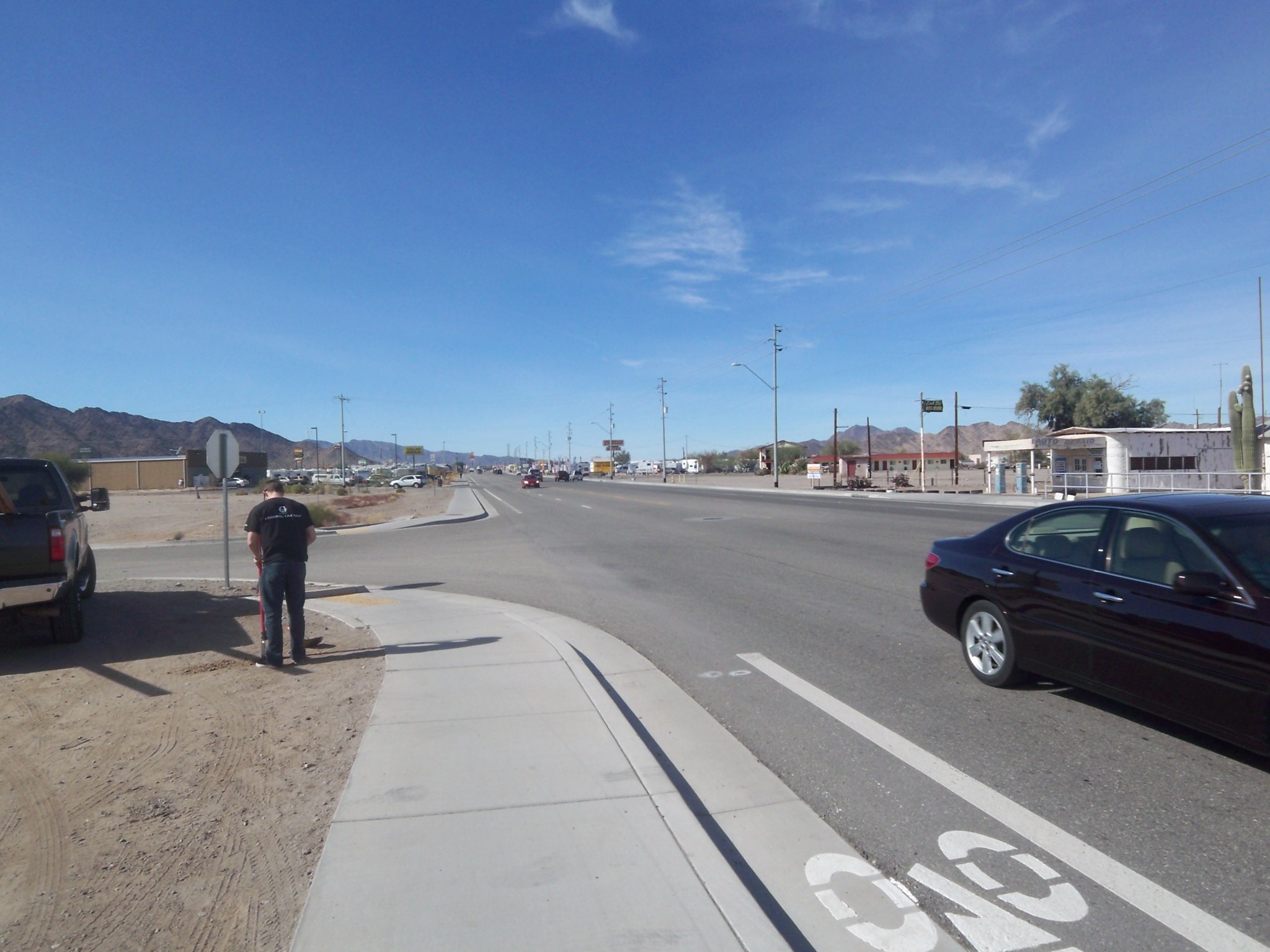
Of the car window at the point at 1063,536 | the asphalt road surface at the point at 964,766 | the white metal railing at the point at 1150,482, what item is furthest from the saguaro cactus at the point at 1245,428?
the car window at the point at 1063,536

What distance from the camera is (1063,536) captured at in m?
6.15

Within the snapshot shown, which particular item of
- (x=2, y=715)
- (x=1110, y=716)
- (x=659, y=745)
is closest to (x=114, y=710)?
(x=2, y=715)

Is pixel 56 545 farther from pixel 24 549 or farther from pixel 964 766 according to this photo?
pixel 964 766

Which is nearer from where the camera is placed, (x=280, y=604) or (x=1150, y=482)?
(x=280, y=604)

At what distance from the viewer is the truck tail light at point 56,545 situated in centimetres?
810

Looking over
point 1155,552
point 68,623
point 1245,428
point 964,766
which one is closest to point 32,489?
point 68,623

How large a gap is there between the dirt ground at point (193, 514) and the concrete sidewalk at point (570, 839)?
22.1 metres

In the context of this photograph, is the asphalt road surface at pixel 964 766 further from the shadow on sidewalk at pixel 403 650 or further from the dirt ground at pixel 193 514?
the dirt ground at pixel 193 514

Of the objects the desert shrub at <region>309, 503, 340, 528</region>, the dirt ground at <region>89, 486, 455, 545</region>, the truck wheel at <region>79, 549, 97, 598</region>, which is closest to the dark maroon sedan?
the truck wheel at <region>79, 549, 97, 598</region>

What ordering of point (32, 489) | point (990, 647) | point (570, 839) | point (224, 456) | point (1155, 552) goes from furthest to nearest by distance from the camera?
point (224, 456) < point (32, 489) < point (990, 647) < point (1155, 552) < point (570, 839)

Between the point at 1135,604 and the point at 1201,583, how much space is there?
0.58m

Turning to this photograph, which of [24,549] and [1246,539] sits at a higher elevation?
[1246,539]

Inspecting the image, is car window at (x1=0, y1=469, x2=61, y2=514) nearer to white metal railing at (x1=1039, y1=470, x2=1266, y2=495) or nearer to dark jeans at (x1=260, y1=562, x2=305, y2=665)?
dark jeans at (x1=260, y1=562, x2=305, y2=665)

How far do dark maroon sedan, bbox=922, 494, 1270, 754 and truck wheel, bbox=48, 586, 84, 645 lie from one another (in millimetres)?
8487
